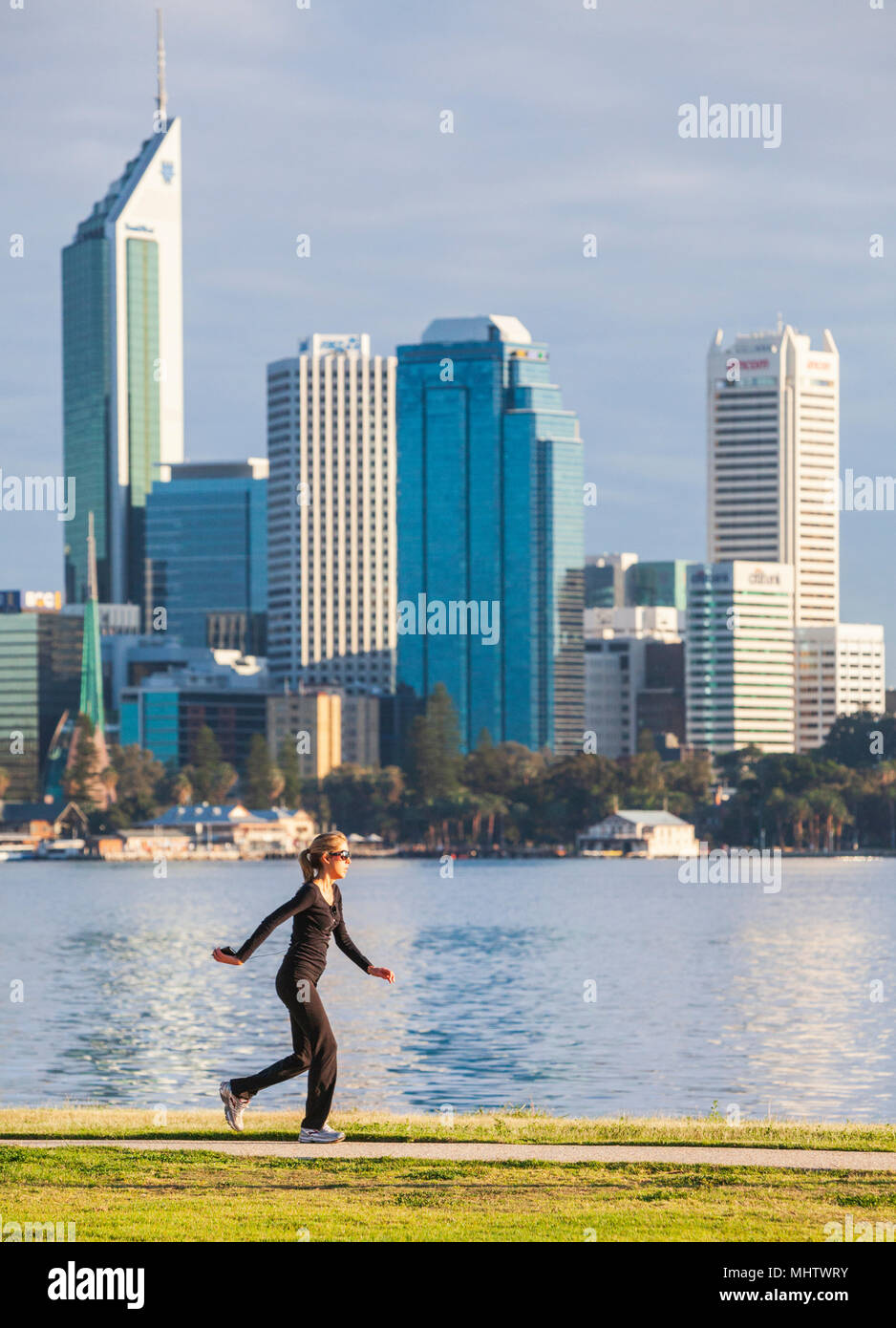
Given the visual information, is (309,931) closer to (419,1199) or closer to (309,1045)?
(309,1045)

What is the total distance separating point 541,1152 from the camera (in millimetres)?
21219

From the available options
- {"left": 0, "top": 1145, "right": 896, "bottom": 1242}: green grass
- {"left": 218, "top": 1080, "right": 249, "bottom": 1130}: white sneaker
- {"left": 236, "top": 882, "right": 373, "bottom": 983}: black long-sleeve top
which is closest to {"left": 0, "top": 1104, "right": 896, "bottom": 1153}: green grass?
{"left": 218, "top": 1080, "right": 249, "bottom": 1130}: white sneaker

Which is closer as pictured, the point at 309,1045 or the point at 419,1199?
the point at 419,1199

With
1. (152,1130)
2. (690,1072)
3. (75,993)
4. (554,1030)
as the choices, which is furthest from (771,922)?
(152,1130)

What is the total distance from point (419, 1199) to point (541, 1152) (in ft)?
11.4

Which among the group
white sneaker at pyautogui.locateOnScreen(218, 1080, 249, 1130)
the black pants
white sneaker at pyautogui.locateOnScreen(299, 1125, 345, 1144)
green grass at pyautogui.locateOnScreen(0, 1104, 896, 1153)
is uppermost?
the black pants

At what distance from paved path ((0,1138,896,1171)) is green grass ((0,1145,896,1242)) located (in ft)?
1.30

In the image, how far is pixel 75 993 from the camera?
73.8 m

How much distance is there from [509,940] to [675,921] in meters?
20.9

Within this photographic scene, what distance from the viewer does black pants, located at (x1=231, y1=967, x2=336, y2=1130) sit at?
1978 cm

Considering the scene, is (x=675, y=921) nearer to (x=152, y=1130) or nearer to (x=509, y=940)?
(x=509, y=940)

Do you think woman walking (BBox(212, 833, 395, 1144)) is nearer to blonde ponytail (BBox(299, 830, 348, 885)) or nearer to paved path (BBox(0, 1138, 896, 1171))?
blonde ponytail (BBox(299, 830, 348, 885))

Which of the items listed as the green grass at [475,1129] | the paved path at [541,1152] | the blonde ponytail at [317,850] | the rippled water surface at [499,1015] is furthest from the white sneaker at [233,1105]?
the rippled water surface at [499,1015]

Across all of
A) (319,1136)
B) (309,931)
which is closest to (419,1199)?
(309,931)
